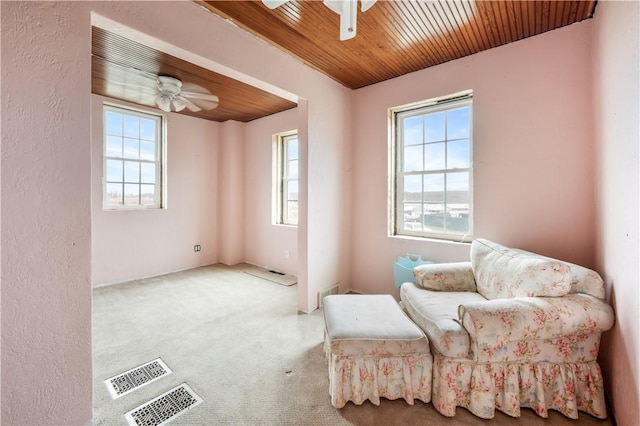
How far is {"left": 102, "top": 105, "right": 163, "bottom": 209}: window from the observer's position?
3613 mm

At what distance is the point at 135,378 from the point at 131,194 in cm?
289

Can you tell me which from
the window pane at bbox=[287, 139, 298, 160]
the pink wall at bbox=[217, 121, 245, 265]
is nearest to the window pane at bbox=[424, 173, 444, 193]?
the window pane at bbox=[287, 139, 298, 160]

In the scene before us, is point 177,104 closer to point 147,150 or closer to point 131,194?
point 147,150

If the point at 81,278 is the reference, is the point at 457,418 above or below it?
below

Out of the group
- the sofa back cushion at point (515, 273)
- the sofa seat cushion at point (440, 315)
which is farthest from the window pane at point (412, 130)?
the sofa seat cushion at point (440, 315)

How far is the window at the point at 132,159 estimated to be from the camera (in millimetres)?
3613

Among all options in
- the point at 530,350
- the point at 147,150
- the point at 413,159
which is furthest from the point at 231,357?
the point at 147,150

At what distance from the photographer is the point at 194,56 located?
191 cm

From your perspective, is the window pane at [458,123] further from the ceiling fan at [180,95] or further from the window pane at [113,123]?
the window pane at [113,123]

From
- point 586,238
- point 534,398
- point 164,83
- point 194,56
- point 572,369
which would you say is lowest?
point 534,398

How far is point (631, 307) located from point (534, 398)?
0.71m

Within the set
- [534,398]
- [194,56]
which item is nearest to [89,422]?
[194,56]

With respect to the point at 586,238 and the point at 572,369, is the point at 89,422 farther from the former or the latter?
the point at 586,238

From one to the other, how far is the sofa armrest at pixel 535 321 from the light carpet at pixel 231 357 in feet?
1.62
